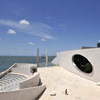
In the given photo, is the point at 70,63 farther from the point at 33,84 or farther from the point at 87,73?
the point at 33,84

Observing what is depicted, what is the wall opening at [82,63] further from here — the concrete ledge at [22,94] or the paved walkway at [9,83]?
the paved walkway at [9,83]

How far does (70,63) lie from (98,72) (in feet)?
28.5

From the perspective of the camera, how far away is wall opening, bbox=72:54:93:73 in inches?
723

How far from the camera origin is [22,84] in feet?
37.8

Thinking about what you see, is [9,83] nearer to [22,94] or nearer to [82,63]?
[22,94]

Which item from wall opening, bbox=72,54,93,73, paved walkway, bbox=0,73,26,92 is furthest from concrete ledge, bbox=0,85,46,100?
wall opening, bbox=72,54,93,73

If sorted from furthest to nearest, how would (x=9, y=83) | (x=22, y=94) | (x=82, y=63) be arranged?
(x=82, y=63), (x=9, y=83), (x=22, y=94)

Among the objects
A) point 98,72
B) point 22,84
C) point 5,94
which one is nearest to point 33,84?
point 22,84

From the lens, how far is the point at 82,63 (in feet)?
68.2

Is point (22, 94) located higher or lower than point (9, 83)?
higher

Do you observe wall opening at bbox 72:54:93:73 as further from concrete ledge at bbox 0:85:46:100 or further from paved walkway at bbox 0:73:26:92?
paved walkway at bbox 0:73:26:92

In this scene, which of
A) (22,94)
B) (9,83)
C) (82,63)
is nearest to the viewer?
(22,94)

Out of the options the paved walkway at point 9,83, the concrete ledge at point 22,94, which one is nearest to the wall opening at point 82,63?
the concrete ledge at point 22,94

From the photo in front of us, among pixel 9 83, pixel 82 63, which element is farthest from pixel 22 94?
pixel 82 63
